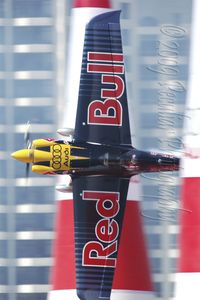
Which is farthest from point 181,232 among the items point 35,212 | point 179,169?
point 35,212

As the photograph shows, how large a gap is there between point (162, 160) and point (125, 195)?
64 cm

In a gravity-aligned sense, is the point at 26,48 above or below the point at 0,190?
above

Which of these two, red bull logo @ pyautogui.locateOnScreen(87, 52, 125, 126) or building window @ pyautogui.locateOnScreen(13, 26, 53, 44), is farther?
building window @ pyautogui.locateOnScreen(13, 26, 53, 44)

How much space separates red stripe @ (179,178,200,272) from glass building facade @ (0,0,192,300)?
10982 millimetres

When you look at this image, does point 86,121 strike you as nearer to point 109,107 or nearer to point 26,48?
point 109,107

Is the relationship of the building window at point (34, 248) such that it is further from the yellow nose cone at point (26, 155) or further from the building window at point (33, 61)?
the yellow nose cone at point (26, 155)

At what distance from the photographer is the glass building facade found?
27359 mm

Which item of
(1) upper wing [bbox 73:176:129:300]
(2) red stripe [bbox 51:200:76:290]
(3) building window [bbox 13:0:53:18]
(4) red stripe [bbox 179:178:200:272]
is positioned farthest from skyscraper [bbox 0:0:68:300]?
(4) red stripe [bbox 179:178:200:272]

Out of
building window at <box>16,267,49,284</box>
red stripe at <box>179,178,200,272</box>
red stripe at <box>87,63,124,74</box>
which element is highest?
red stripe at <box>87,63,124,74</box>

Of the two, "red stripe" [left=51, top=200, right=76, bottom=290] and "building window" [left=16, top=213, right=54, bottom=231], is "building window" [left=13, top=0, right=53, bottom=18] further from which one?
"red stripe" [left=51, top=200, right=76, bottom=290]

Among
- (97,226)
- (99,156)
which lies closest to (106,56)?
(99,156)

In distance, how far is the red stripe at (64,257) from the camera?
1559 centimetres

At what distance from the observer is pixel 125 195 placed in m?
15.8

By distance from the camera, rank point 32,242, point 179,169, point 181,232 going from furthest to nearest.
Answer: point 32,242, point 179,169, point 181,232
